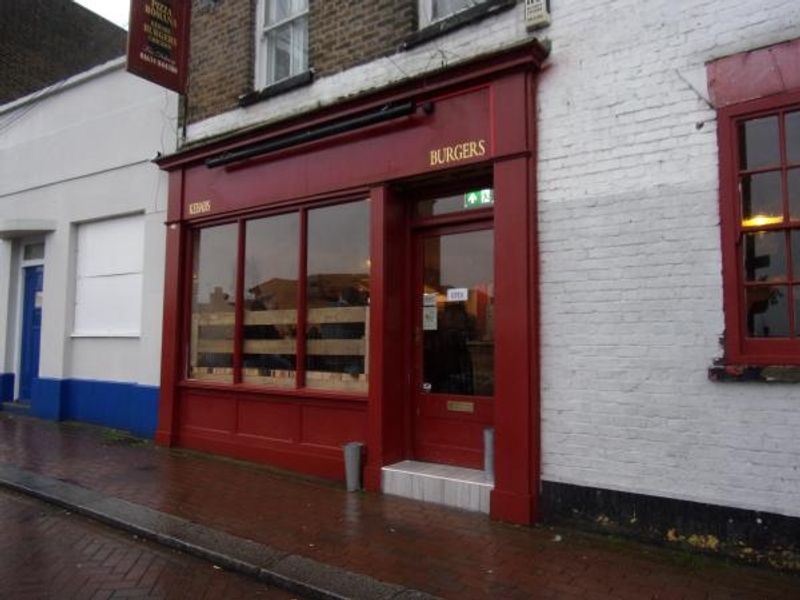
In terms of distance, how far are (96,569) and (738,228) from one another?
5101 mm

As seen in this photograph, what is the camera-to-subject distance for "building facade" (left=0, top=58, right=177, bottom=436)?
9.43 m

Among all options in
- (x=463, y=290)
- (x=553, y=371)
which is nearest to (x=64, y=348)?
(x=463, y=290)

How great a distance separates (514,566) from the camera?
4.61 meters

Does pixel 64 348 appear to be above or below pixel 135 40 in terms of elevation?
below

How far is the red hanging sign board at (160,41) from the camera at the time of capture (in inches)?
325

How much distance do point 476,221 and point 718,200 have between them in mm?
2261

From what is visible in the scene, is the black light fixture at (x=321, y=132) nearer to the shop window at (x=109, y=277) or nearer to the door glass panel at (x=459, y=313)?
the door glass panel at (x=459, y=313)

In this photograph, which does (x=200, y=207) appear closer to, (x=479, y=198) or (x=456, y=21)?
(x=479, y=198)

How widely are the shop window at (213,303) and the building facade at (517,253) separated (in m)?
0.07

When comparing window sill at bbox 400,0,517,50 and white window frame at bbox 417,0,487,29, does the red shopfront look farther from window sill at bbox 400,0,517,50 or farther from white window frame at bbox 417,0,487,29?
white window frame at bbox 417,0,487,29

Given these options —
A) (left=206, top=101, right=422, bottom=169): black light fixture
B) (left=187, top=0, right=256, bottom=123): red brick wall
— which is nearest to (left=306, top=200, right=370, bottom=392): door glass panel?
(left=206, top=101, right=422, bottom=169): black light fixture

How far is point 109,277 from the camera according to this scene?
402 inches

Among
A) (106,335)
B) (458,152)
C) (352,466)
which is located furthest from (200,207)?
(352,466)

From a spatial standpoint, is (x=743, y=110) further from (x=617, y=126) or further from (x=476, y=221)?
(x=476, y=221)
